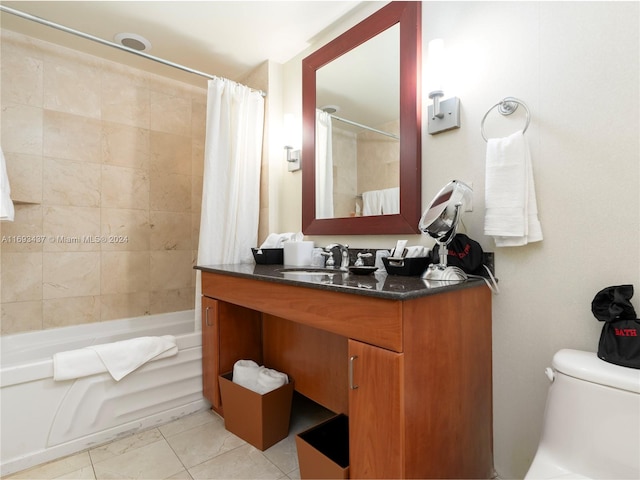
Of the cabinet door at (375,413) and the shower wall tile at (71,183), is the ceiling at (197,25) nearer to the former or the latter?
the shower wall tile at (71,183)

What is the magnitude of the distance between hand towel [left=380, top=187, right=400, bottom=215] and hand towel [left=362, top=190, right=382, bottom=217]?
0.02 m

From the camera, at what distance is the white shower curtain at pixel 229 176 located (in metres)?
2.14

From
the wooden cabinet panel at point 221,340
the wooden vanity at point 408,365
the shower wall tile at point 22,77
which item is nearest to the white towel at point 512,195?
the wooden vanity at point 408,365

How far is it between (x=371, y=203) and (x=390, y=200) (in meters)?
0.12

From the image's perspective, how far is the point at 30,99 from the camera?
2.12 metres

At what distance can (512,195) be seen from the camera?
1175 mm

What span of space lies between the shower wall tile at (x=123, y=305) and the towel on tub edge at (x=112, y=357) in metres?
0.85

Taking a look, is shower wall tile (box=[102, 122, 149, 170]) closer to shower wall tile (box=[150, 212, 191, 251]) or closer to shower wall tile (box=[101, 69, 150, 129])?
shower wall tile (box=[101, 69, 150, 129])

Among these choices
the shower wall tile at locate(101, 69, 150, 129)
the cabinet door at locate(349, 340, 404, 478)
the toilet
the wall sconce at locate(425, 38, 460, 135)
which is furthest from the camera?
the shower wall tile at locate(101, 69, 150, 129)

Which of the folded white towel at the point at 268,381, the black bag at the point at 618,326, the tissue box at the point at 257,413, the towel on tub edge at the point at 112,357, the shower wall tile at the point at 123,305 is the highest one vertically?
the black bag at the point at 618,326

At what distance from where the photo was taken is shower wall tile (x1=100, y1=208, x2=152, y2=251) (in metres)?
2.42

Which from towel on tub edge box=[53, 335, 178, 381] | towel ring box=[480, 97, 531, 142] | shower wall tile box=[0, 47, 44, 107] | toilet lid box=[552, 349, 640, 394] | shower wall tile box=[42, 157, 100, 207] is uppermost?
shower wall tile box=[0, 47, 44, 107]

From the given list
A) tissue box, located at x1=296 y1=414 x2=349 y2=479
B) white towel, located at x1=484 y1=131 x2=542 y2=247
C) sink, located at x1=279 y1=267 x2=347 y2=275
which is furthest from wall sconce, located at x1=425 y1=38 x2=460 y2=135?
tissue box, located at x1=296 y1=414 x2=349 y2=479

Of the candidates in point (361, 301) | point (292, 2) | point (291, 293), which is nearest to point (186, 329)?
point (291, 293)
